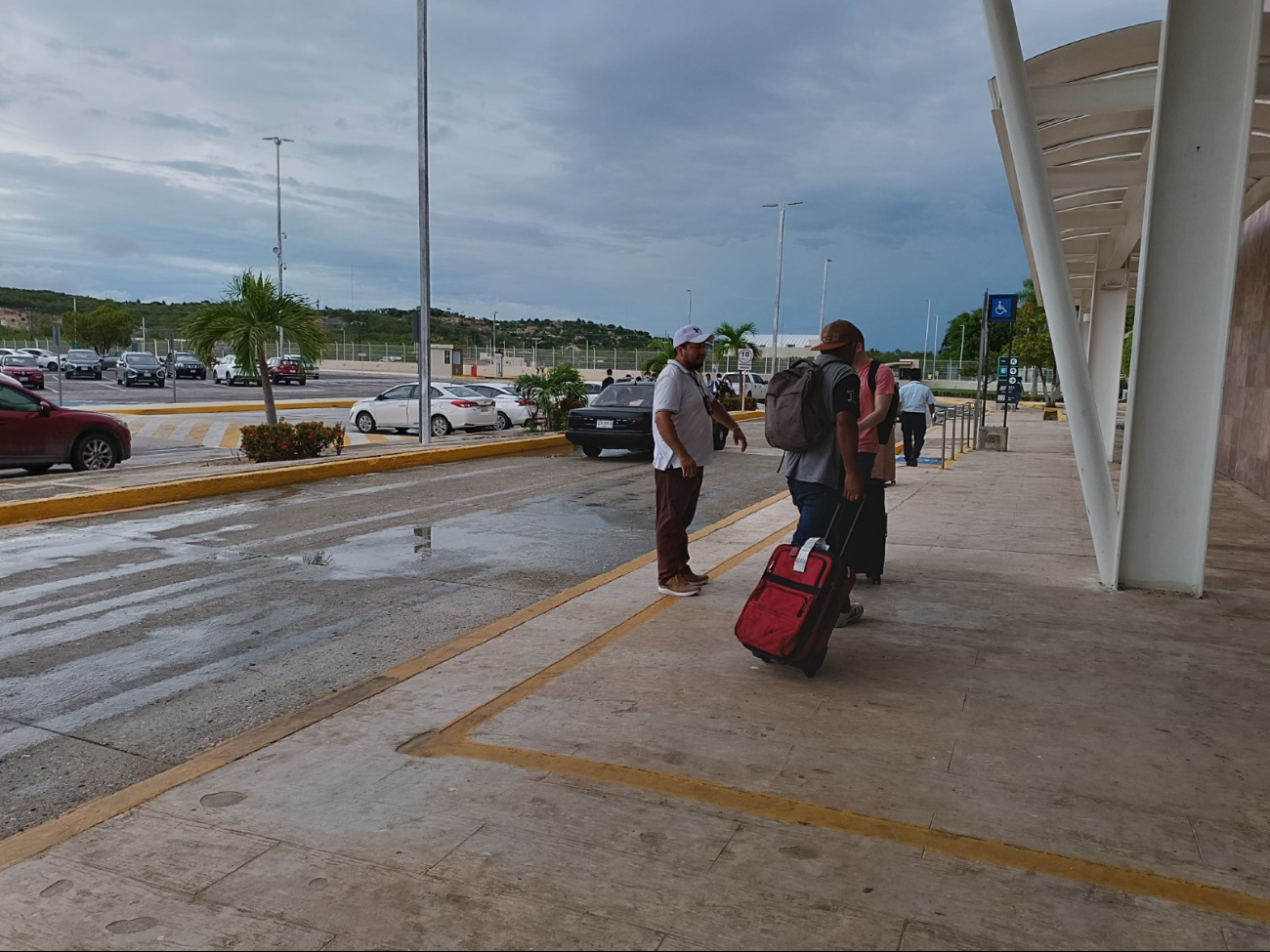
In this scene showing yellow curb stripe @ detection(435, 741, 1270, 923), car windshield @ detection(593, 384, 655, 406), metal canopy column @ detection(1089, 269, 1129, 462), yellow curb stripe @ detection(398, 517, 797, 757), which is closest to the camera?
yellow curb stripe @ detection(435, 741, 1270, 923)

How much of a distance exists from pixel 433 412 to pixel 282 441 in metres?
8.52

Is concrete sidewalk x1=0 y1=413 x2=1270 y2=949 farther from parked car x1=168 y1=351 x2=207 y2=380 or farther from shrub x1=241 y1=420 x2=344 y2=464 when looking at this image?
parked car x1=168 y1=351 x2=207 y2=380

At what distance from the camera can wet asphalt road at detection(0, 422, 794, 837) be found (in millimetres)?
4414

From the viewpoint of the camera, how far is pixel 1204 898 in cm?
291

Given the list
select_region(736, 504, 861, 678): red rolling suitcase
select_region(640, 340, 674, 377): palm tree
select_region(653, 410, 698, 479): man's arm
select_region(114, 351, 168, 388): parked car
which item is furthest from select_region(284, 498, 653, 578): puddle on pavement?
select_region(114, 351, 168, 388): parked car

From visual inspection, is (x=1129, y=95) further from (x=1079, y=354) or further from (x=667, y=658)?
(x=667, y=658)

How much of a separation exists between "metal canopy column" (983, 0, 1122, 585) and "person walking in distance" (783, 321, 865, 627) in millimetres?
2299

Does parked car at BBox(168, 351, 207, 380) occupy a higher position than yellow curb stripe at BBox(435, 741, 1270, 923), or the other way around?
parked car at BBox(168, 351, 207, 380)

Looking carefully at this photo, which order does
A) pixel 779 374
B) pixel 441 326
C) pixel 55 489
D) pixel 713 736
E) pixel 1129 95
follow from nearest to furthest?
1. pixel 713 736
2. pixel 779 374
3. pixel 1129 95
4. pixel 55 489
5. pixel 441 326

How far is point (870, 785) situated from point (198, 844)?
2321 mm

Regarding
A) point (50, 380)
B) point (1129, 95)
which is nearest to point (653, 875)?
point (1129, 95)

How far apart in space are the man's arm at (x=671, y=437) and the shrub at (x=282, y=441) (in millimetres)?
10143

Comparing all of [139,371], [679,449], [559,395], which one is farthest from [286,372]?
[679,449]

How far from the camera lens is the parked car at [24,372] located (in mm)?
41844
